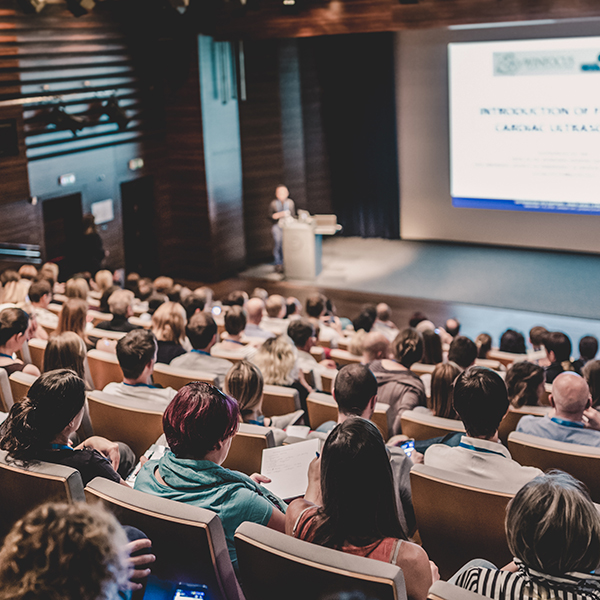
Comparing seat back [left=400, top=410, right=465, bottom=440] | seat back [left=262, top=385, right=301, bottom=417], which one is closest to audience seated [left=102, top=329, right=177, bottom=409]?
seat back [left=262, top=385, right=301, bottom=417]

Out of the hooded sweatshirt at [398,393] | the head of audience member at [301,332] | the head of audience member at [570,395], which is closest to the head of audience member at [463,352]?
the hooded sweatshirt at [398,393]

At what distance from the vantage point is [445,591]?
165 centimetres

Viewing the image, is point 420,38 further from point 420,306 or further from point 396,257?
point 420,306

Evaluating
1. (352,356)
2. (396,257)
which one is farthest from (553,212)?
(352,356)

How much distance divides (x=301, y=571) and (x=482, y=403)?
1.27 metres

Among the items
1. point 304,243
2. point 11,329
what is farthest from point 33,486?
point 304,243

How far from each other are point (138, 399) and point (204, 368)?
1.06 m

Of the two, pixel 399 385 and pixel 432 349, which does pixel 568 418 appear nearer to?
pixel 399 385

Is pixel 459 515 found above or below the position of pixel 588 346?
above

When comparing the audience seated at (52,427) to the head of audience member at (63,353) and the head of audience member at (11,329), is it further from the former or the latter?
the head of audience member at (11,329)

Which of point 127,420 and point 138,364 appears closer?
point 127,420

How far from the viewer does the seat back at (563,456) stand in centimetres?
288

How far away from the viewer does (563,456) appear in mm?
2914

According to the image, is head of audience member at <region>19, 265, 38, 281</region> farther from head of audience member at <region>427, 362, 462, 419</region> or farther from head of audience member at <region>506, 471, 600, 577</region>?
head of audience member at <region>506, 471, 600, 577</region>
